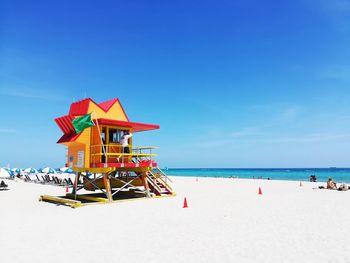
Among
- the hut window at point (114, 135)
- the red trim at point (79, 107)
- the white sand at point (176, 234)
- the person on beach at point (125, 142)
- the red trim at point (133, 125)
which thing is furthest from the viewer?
the hut window at point (114, 135)

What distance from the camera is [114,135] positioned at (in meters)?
19.8

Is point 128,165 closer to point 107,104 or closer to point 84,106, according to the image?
point 107,104

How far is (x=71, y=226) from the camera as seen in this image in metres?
11.2

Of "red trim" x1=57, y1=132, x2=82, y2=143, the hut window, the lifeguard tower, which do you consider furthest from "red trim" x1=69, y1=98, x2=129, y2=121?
"red trim" x1=57, y1=132, x2=82, y2=143

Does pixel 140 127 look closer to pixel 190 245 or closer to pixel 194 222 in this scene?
pixel 194 222

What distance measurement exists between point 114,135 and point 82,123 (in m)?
3.03

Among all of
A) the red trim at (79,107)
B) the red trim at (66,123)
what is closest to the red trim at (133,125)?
the red trim at (79,107)

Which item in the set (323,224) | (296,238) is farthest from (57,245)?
(323,224)

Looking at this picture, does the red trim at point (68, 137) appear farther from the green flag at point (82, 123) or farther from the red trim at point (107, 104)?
the red trim at point (107, 104)

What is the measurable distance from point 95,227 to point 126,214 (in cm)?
276

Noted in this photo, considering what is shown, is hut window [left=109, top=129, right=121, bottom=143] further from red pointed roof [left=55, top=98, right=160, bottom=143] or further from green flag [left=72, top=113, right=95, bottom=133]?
green flag [left=72, top=113, right=95, bottom=133]

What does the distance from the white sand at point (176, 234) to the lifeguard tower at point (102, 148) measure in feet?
11.6

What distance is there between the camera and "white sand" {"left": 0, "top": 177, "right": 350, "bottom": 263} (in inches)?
299

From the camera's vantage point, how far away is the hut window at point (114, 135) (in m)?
19.7
